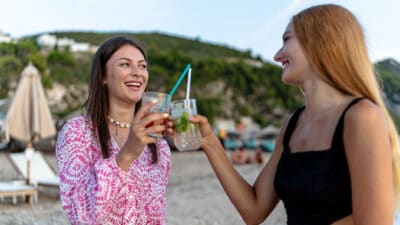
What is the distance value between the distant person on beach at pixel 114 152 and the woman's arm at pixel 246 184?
0.22 metres

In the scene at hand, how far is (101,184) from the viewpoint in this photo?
1671mm

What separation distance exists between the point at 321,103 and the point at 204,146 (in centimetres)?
52

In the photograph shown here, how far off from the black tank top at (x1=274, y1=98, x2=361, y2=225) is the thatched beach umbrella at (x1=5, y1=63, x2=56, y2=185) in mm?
11941

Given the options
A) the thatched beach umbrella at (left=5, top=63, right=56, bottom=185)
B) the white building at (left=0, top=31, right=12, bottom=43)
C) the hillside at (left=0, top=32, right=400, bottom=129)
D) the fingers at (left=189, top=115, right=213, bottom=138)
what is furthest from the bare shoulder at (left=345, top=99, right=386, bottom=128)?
the white building at (left=0, top=31, right=12, bottom=43)

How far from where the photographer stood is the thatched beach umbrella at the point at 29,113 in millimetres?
12602

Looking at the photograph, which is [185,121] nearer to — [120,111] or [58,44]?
[120,111]

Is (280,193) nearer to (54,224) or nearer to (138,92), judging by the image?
(138,92)

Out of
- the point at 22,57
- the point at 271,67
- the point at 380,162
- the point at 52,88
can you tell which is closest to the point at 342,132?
the point at 380,162

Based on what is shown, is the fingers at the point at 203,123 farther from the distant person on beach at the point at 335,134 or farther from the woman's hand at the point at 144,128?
the distant person on beach at the point at 335,134

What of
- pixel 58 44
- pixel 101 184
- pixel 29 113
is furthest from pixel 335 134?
pixel 58 44

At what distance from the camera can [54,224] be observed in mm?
6402

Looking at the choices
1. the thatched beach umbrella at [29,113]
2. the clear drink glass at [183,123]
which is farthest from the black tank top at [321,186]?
the thatched beach umbrella at [29,113]

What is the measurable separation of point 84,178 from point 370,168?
1.01 meters

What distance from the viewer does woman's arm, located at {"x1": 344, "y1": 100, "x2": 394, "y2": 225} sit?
1.27 m
